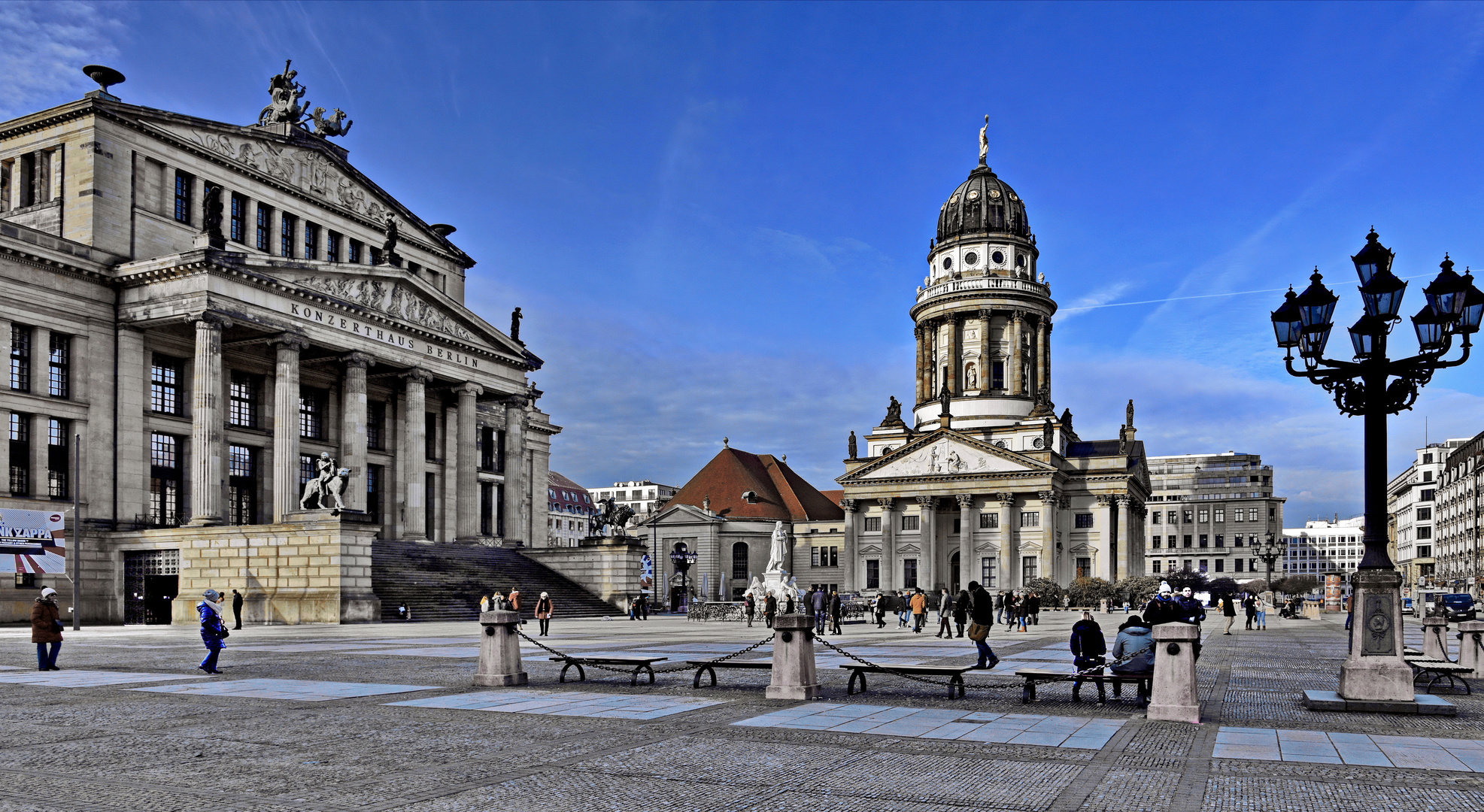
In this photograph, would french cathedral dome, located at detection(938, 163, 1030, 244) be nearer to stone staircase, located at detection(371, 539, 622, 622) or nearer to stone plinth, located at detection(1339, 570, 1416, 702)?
stone staircase, located at detection(371, 539, 622, 622)

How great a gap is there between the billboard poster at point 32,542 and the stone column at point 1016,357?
84.9 meters

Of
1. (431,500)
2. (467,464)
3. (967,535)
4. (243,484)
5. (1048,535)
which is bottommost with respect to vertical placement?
(967,535)

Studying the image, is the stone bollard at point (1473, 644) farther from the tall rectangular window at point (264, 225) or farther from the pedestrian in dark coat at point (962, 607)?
the tall rectangular window at point (264, 225)

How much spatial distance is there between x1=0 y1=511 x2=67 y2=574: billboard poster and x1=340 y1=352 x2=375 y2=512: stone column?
454 inches

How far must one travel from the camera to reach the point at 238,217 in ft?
182

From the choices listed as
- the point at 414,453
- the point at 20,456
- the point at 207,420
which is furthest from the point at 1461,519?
the point at 20,456

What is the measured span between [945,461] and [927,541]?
7369mm

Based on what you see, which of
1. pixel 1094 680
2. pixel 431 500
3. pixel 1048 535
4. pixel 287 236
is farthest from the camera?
pixel 1048 535

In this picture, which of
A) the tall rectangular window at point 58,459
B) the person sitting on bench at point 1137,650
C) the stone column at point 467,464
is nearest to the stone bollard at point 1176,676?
the person sitting on bench at point 1137,650

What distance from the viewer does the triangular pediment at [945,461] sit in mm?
103250

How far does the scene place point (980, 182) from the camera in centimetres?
11531

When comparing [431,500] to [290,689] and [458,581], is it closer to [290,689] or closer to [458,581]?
[458,581]

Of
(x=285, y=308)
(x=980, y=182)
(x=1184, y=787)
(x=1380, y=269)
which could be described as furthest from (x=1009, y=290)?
(x=1184, y=787)

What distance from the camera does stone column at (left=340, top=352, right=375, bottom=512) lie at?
5269cm
